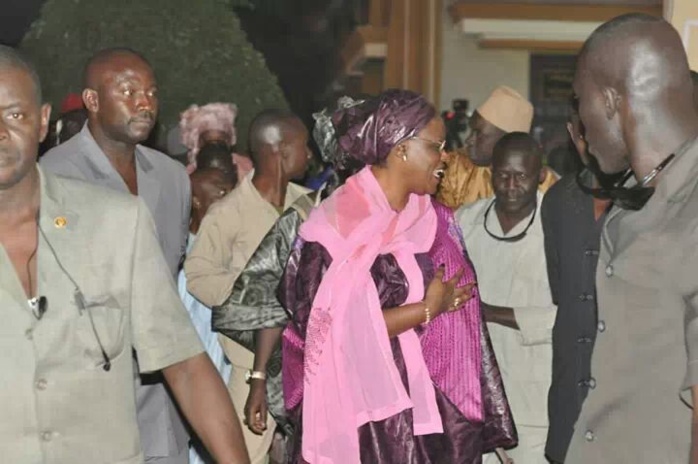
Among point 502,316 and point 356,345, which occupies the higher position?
point 356,345

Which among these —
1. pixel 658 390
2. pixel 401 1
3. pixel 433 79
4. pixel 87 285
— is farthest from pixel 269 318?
pixel 401 1

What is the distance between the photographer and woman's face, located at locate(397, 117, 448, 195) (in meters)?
5.64

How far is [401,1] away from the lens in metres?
24.3

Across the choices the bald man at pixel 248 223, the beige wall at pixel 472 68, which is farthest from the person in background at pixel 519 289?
the beige wall at pixel 472 68

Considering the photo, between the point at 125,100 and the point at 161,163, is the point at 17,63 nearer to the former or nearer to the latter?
the point at 125,100

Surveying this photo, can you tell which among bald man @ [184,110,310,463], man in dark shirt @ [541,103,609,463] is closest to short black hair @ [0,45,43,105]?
man in dark shirt @ [541,103,609,463]

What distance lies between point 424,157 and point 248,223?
220 centimetres

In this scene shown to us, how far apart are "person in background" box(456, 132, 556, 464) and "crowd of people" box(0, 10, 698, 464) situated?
0.01 meters

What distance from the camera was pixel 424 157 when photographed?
18.5 ft

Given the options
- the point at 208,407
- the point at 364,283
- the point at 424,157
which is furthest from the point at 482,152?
the point at 208,407

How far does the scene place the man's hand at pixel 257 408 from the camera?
21.6ft

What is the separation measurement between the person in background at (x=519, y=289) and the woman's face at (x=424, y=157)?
152 centimetres

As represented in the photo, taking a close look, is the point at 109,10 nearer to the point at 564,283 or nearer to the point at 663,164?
the point at 564,283

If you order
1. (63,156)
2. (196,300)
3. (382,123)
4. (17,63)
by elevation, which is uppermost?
(17,63)
